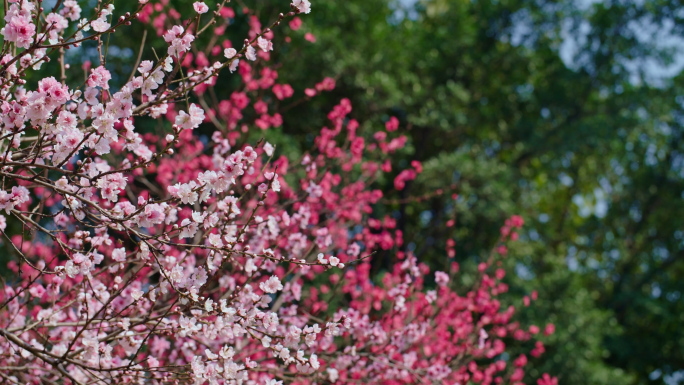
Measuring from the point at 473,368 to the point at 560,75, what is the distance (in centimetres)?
882

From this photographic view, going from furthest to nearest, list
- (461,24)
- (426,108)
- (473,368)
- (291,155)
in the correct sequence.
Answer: (461,24) → (426,108) → (291,155) → (473,368)

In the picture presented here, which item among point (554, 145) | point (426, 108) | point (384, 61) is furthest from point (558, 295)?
point (384, 61)

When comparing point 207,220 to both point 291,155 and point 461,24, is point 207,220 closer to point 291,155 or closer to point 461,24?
point 291,155

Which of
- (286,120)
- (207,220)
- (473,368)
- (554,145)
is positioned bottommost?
(473,368)

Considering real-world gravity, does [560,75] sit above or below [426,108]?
below

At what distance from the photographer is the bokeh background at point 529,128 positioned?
10953 millimetres

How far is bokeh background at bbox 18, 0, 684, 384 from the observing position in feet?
35.9

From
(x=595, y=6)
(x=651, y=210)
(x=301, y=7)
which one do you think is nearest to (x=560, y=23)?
(x=595, y=6)

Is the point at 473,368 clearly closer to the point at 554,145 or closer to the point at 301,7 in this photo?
the point at 301,7

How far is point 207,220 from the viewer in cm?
284

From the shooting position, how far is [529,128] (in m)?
12.4

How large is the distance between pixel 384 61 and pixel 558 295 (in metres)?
5.61

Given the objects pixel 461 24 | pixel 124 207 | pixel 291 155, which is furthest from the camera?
pixel 461 24

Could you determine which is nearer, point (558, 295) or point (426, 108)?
point (558, 295)
